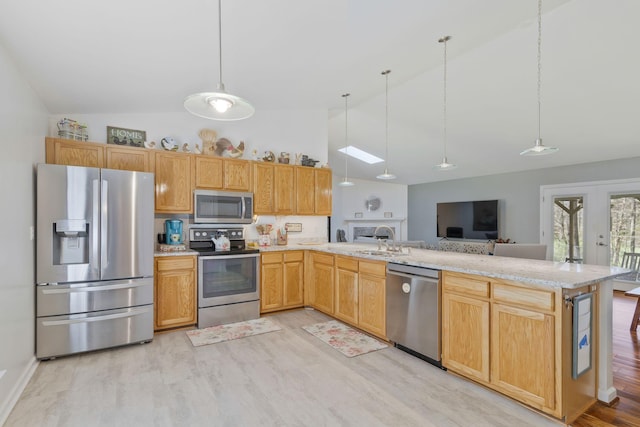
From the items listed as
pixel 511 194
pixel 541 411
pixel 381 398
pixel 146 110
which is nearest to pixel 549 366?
pixel 541 411

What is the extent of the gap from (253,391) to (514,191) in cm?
744

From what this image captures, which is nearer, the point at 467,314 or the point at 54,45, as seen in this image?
the point at 54,45

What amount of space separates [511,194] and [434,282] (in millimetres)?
6102

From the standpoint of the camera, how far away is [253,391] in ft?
7.77

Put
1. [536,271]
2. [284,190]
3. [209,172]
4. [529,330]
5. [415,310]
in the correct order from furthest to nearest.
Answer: [284,190], [209,172], [415,310], [536,271], [529,330]

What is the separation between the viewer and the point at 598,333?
87.8 inches

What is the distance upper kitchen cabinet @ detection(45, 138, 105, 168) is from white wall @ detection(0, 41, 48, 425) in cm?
39

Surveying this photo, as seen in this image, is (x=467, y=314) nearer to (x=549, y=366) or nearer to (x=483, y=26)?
(x=549, y=366)

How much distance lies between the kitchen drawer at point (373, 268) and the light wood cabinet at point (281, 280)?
1.23 meters

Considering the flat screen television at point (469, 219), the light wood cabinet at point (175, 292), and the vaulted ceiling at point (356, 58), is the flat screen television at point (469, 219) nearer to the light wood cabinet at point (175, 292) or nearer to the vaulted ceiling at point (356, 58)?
the vaulted ceiling at point (356, 58)

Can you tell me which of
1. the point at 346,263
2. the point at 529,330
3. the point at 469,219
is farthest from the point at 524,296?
the point at 469,219

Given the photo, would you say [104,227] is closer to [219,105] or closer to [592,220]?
[219,105]

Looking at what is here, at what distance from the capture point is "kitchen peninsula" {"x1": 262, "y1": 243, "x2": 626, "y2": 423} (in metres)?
1.96

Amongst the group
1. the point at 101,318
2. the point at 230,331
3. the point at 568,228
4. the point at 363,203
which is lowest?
the point at 230,331
